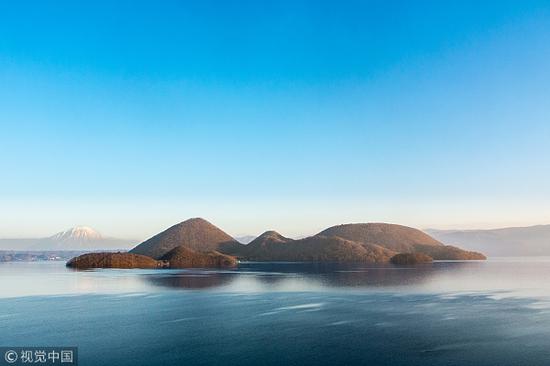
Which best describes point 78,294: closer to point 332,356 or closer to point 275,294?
point 275,294

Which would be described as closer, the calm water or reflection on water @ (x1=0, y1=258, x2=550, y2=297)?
the calm water

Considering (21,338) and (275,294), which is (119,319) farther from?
(275,294)

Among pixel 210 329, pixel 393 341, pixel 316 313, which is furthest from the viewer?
pixel 316 313

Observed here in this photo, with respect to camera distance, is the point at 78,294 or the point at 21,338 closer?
the point at 21,338

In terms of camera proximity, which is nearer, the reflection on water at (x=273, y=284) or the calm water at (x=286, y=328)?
the calm water at (x=286, y=328)

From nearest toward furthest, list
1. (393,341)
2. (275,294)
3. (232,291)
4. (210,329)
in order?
1. (393,341)
2. (210,329)
3. (275,294)
4. (232,291)

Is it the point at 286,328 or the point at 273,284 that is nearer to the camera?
the point at 286,328

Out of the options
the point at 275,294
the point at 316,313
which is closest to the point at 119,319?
the point at 316,313

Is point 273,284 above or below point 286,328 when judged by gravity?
below

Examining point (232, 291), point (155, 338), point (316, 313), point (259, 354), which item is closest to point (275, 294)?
point (232, 291)
